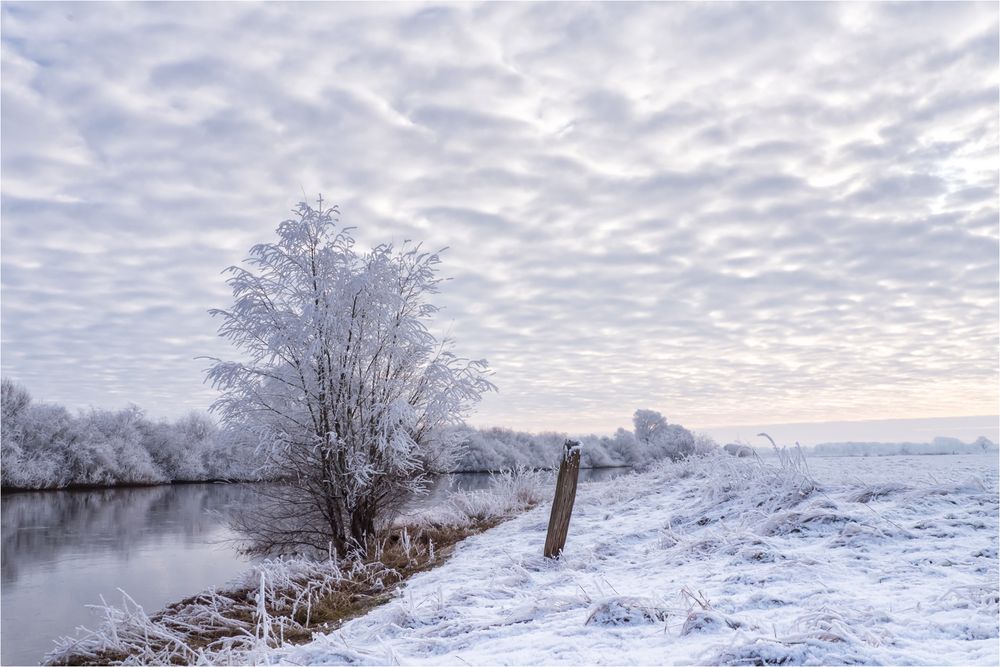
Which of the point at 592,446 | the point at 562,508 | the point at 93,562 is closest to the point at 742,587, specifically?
the point at 562,508

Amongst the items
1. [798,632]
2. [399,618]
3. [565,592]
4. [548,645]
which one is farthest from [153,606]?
[798,632]

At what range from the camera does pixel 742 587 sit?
606 centimetres

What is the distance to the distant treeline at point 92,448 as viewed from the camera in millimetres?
44781

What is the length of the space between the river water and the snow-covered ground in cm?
657

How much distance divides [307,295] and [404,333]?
1918 millimetres

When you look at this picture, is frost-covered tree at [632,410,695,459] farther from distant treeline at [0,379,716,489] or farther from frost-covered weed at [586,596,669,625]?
frost-covered weed at [586,596,669,625]

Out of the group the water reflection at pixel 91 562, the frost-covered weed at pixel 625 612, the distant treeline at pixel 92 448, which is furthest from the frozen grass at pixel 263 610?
the distant treeline at pixel 92 448

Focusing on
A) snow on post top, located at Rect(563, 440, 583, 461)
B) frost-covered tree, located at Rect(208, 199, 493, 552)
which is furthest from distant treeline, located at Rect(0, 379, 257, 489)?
snow on post top, located at Rect(563, 440, 583, 461)

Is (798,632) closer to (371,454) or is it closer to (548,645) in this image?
(548,645)

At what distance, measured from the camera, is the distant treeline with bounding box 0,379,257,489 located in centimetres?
4478

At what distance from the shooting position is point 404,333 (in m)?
12.8

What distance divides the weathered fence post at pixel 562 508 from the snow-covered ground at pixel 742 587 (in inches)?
9.5

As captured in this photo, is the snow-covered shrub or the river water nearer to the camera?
the river water

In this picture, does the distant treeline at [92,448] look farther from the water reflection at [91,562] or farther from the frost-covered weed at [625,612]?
the frost-covered weed at [625,612]
